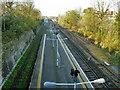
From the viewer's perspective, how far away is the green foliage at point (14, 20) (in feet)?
41.8

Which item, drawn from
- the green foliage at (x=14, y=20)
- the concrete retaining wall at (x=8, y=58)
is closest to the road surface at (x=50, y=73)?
the concrete retaining wall at (x=8, y=58)

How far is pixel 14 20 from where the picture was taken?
16.3 meters

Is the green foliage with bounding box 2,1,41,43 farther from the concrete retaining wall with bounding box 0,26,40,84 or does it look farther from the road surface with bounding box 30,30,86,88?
the road surface with bounding box 30,30,86,88

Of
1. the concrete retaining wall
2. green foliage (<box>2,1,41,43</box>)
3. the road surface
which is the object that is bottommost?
the road surface

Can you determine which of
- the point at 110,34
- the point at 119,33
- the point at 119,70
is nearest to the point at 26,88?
the point at 119,70

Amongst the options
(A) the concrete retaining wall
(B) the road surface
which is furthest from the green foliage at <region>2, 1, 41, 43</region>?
(B) the road surface

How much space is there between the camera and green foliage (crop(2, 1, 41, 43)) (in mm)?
12742

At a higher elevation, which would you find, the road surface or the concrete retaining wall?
the concrete retaining wall

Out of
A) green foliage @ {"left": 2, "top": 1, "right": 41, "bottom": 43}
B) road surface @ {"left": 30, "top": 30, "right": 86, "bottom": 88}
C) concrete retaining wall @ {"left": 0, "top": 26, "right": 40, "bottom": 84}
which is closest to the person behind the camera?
concrete retaining wall @ {"left": 0, "top": 26, "right": 40, "bottom": 84}

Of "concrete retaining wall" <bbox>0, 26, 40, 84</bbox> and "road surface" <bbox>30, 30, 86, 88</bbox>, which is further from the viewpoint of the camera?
"road surface" <bbox>30, 30, 86, 88</bbox>

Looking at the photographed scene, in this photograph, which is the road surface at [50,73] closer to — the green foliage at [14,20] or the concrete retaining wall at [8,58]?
the concrete retaining wall at [8,58]

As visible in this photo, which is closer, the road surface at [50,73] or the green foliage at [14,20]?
the road surface at [50,73]

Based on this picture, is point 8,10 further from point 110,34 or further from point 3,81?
point 110,34

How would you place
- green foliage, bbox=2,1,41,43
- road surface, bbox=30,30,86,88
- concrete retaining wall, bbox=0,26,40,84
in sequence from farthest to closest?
green foliage, bbox=2,1,41,43 → road surface, bbox=30,30,86,88 → concrete retaining wall, bbox=0,26,40,84
